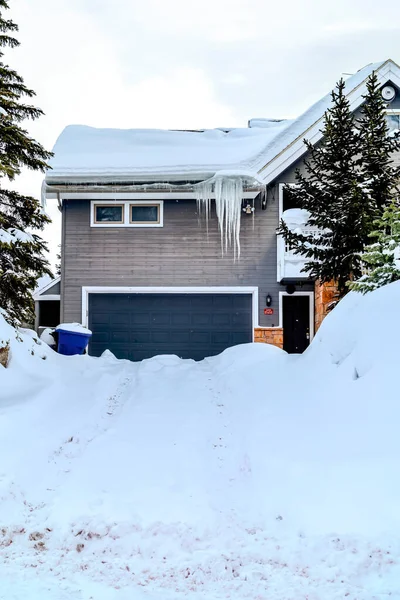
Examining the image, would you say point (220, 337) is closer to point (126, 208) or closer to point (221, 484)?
point (126, 208)

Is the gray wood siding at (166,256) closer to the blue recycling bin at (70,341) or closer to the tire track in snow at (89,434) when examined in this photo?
the blue recycling bin at (70,341)

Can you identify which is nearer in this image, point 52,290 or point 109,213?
point 109,213

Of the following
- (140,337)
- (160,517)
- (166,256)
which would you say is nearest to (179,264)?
(166,256)

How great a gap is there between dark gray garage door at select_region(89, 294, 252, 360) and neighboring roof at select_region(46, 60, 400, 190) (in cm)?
291

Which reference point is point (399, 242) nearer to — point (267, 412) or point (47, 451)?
point (267, 412)

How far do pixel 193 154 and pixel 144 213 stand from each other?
196 centimetres

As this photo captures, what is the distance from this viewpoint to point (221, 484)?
144 inches

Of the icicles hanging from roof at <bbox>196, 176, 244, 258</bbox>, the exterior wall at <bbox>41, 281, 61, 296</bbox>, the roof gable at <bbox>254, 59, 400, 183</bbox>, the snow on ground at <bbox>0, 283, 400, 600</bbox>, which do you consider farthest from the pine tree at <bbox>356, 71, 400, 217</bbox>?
the exterior wall at <bbox>41, 281, 61, 296</bbox>

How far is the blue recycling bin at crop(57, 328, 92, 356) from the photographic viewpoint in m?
10.1

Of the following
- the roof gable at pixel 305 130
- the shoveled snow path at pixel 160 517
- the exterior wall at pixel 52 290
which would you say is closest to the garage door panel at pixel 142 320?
the exterior wall at pixel 52 290

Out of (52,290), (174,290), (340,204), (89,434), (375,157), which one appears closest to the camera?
(89,434)

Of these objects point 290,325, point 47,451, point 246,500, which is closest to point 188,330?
point 290,325

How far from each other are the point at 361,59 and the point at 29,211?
10349 mm

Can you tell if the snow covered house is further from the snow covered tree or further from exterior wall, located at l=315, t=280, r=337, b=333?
the snow covered tree
